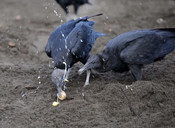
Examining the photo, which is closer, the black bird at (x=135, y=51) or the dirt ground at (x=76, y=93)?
the dirt ground at (x=76, y=93)

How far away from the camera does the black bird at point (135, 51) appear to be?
3.72 m

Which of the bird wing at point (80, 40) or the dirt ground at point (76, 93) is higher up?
the bird wing at point (80, 40)

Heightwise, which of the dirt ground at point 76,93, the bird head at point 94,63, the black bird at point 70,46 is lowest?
the dirt ground at point 76,93

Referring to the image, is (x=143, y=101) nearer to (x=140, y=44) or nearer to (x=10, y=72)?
(x=140, y=44)

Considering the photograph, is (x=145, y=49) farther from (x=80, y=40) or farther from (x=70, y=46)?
(x=70, y=46)

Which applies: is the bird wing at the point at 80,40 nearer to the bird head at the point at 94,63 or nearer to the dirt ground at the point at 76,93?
the bird head at the point at 94,63

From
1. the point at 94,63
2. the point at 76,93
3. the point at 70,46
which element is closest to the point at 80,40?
the point at 70,46

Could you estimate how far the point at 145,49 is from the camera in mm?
3770

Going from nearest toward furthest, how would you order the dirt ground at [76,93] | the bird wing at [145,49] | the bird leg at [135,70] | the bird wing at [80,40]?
the dirt ground at [76,93]
the bird wing at [145,49]
the bird leg at [135,70]
the bird wing at [80,40]

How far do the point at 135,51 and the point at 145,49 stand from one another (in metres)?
0.18

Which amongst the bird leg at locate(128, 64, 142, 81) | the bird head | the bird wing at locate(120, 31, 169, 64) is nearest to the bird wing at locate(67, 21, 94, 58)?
the bird head

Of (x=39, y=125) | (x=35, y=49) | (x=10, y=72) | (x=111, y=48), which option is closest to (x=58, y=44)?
(x=111, y=48)

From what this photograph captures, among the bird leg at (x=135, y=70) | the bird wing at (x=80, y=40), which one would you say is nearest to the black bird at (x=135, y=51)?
the bird leg at (x=135, y=70)

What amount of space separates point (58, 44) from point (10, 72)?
1135 millimetres
